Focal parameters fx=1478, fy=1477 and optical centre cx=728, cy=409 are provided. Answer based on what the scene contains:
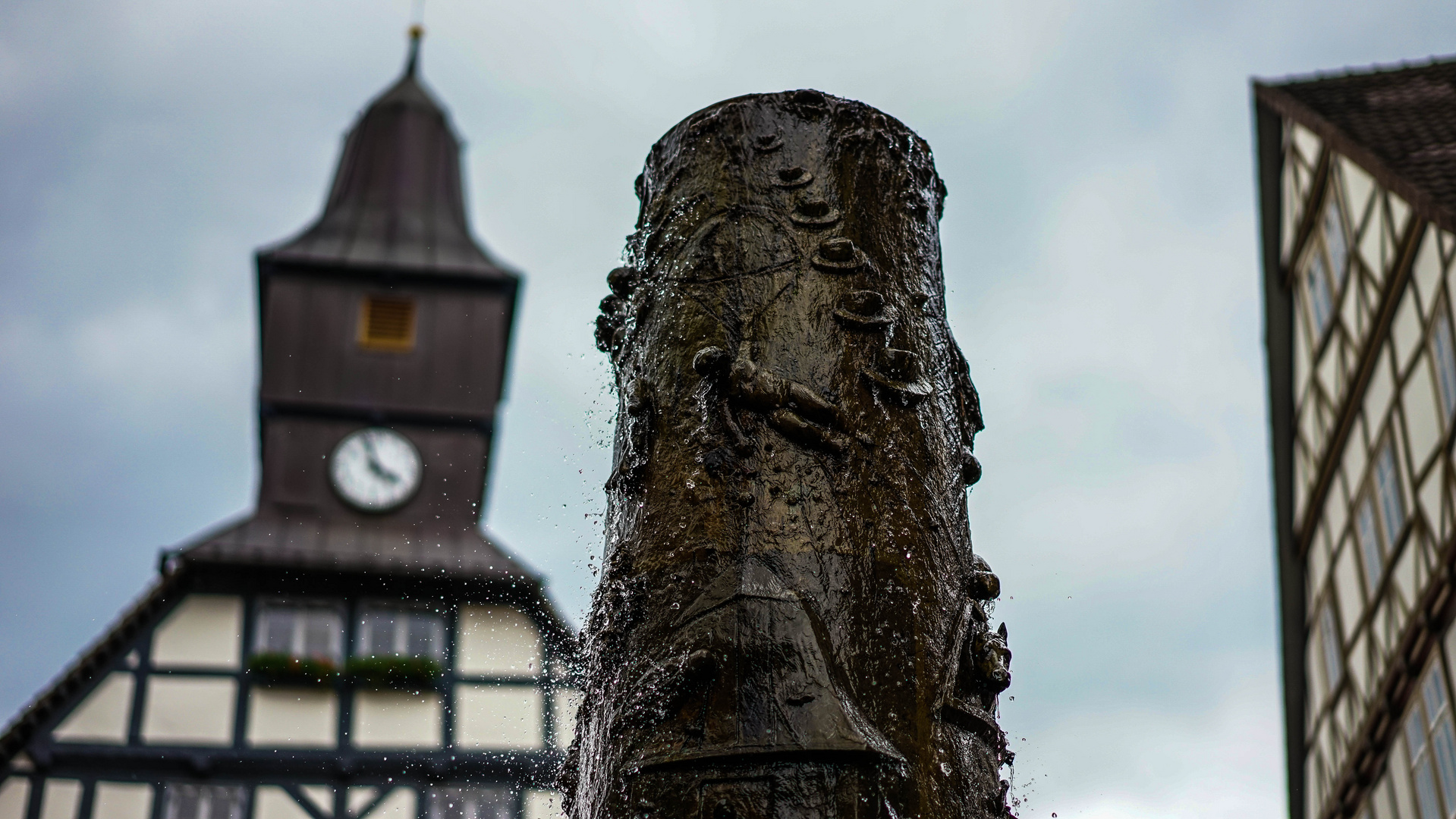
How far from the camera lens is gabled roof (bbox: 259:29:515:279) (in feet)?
70.1

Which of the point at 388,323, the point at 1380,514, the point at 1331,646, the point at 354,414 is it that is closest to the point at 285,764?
the point at 354,414

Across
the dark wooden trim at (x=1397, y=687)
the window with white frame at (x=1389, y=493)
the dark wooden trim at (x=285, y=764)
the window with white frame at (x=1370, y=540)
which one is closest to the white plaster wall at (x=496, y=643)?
the dark wooden trim at (x=285, y=764)

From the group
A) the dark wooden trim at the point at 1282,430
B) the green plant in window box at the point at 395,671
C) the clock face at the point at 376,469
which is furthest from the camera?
A: the clock face at the point at 376,469

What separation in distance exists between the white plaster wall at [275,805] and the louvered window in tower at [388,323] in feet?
24.7

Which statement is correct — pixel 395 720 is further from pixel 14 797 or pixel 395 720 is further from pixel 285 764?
pixel 14 797

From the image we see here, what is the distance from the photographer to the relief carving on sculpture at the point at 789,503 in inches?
91.4

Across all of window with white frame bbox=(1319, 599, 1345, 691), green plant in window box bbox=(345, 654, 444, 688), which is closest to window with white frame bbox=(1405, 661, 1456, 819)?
window with white frame bbox=(1319, 599, 1345, 691)

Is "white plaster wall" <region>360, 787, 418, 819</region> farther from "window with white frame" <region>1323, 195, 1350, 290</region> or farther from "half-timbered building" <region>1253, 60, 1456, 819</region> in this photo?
"window with white frame" <region>1323, 195, 1350, 290</region>

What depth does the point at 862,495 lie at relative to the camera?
262cm

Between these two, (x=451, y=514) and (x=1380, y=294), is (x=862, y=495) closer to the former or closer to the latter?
(x=1380, y=294)

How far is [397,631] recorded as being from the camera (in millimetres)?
16578

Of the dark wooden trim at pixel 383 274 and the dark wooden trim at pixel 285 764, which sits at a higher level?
the dark wooden trim at pixel 383 274

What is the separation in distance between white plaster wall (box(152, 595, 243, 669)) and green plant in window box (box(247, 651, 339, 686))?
1.32ft

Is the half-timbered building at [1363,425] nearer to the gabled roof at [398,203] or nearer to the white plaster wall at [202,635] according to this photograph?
the white plaster wall at [202,635]
